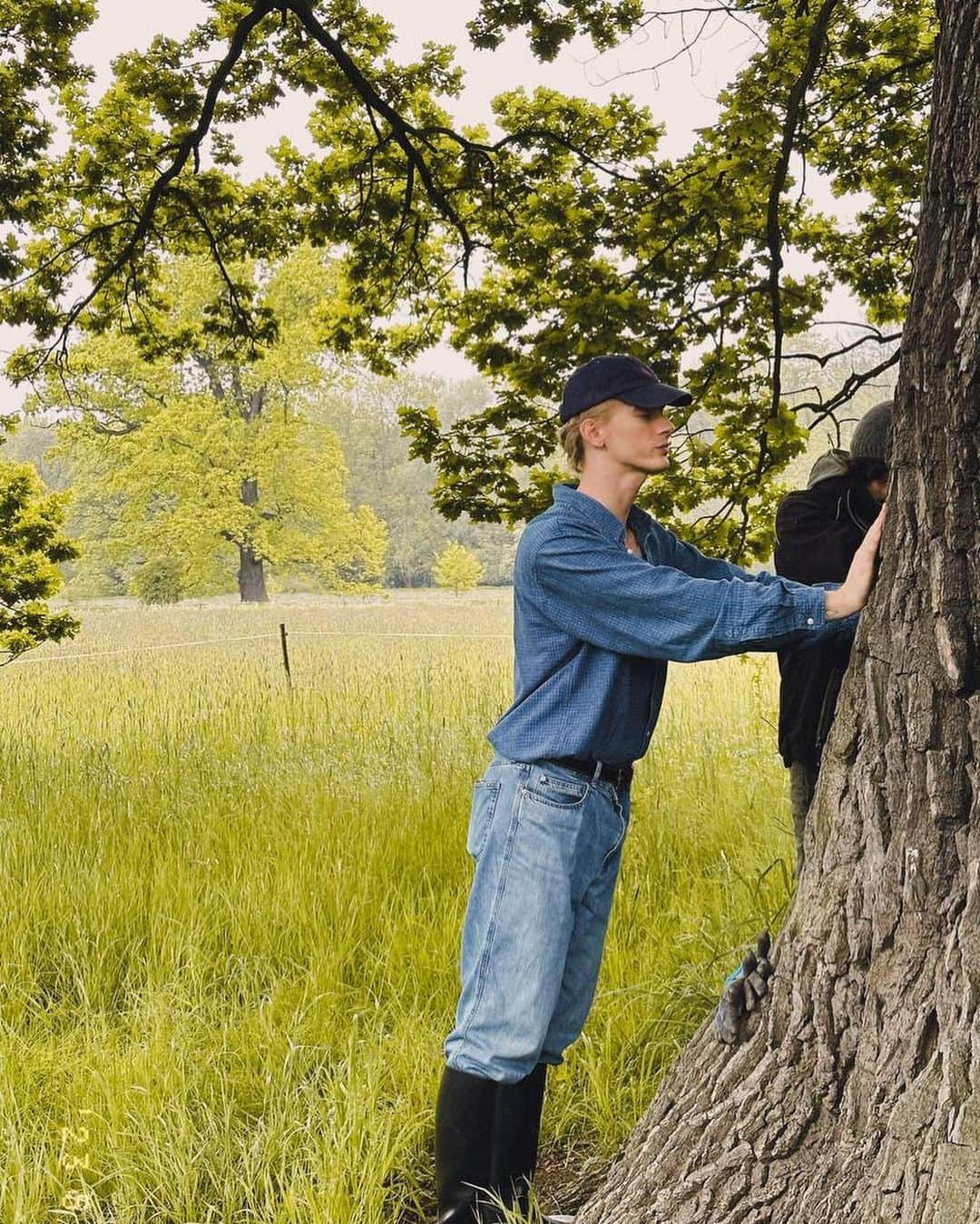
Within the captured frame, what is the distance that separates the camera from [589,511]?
7.34 ft

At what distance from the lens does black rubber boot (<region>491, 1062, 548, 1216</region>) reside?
7.70 feet

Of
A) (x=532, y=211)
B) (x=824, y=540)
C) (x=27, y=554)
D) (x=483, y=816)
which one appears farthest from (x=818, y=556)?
(x=27, y=554)

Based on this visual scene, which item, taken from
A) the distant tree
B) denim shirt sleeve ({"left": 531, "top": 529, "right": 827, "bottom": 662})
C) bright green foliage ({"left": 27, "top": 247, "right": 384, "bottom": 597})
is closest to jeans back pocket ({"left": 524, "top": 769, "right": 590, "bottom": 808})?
denim shirt sleeve ({"left": 531, "top": 529, "right": 827, "bottom": 662})

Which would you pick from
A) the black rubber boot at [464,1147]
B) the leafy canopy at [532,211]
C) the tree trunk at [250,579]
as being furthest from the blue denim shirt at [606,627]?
the tree trunk at [250,579]

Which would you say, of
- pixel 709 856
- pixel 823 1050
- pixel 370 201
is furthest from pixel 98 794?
pixel 823 1050

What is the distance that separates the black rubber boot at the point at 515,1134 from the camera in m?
2.35

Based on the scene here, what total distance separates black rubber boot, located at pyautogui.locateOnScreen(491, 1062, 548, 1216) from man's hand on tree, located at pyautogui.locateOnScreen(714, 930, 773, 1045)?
0.55m

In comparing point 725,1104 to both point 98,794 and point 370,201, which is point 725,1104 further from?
point 370,201

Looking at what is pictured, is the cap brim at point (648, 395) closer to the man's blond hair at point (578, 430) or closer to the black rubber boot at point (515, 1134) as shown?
the man's blond hair at point (578, 430)

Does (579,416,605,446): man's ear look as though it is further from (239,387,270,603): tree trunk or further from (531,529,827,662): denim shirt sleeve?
(239,387,270,603): tree trunk

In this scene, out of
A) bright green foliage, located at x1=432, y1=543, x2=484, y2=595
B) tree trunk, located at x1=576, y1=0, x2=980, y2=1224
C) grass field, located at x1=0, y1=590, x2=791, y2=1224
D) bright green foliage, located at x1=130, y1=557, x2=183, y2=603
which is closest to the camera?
tree trunk, located at x1=576, y1=0, x2=980, y2=1224

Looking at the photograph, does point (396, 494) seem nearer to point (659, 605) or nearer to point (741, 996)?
point (659, 605)

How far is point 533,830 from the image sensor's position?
2189 millimetres

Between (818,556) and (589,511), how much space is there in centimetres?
66
